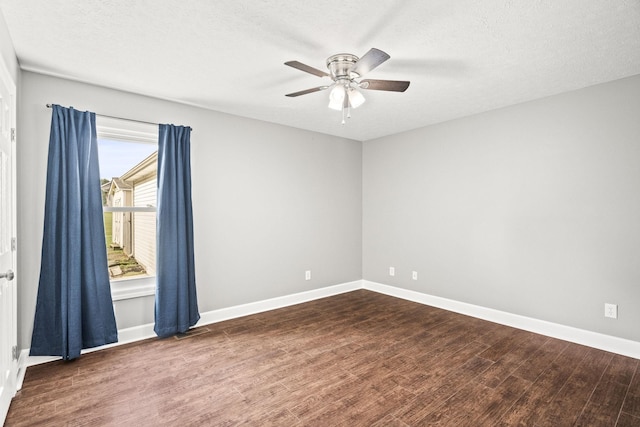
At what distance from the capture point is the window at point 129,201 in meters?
3.29

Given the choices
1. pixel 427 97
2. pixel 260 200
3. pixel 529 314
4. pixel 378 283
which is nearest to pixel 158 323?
pixel 260 200

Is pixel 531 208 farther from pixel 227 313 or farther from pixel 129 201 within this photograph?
pixel 129 201

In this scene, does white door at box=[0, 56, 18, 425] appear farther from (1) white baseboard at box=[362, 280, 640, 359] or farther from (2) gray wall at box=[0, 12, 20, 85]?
(1) white baseboard at box=[362, 280, 640, 359]

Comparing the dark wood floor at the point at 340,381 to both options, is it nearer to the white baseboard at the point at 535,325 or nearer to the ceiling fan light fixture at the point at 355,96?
the white baseboard at the point at 535,325

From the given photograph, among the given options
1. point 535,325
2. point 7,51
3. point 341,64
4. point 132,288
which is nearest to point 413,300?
point 535,325

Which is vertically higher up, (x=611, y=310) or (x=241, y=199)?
(x=241, y=199)

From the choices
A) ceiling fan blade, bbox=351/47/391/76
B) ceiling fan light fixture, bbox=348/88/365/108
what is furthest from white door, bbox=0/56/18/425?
ceiling fan light fixture, bbox=348/88/365/108

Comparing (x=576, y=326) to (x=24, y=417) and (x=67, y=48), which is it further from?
(x=67, y=48)

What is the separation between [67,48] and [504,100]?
408 cm

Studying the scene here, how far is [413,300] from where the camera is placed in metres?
4.74

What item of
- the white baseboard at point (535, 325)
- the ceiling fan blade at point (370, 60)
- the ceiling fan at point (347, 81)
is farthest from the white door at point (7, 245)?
the white baseboard at point (535, 325)

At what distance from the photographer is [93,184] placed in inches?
119

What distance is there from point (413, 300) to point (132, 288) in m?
3.58

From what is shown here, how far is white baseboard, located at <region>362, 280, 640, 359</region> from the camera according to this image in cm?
301
